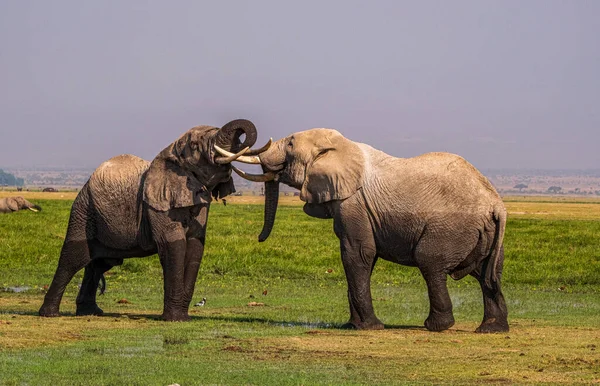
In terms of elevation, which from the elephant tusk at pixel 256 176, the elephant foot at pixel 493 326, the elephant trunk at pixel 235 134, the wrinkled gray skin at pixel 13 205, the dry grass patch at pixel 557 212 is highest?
the elephant trunk at pixel 235 134

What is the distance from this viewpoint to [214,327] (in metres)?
15.6

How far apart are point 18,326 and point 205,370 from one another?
189 inches

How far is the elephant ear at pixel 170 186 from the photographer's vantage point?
54.0ft

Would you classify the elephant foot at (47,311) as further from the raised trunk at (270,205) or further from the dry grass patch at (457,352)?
the dry grass patch at (457,352)

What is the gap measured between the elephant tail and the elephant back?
5.56 m

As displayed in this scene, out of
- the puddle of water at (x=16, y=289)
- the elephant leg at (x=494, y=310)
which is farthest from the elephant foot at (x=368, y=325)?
the puddle of water at (x=16, y=289)

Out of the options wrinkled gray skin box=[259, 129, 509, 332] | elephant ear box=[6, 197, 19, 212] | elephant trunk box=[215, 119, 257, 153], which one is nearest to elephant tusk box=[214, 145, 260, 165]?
elephant trunk box=[215, 119, 257, 153]

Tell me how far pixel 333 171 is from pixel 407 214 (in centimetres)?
130

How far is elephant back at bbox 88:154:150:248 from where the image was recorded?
1691cm

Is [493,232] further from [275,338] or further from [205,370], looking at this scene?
[205,370]

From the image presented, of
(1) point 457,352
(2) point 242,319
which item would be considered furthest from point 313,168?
(1) point 457,352

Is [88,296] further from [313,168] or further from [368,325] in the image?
[368,325]

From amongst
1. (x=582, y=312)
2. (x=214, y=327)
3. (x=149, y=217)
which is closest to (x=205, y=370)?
(x=214, y=327)

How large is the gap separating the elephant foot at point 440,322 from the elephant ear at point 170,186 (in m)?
4.01
